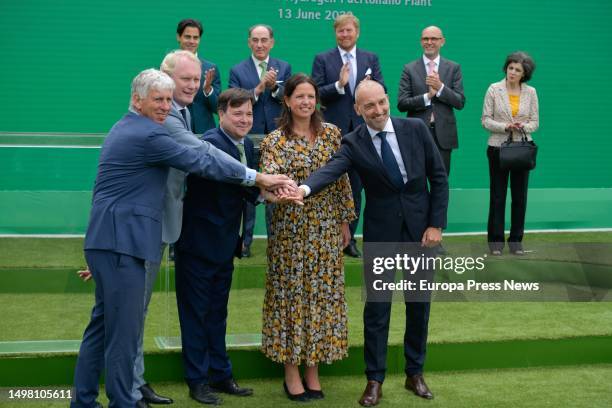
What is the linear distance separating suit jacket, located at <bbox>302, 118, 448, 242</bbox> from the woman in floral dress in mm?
120

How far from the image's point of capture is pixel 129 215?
3898 mm

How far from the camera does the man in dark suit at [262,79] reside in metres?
6.39

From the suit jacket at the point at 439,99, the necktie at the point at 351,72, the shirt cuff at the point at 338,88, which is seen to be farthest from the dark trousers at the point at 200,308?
the suit jacket at the point at 439,99

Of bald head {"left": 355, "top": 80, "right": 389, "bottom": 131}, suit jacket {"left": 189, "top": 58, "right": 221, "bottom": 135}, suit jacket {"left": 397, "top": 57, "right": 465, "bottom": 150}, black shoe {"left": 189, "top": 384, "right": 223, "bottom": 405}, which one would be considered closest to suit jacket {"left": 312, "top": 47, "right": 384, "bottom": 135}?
suit jacket {"left": 397, "top": 57, "right": 465, "bottom": 150}

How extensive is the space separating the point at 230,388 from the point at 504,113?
3.32 m

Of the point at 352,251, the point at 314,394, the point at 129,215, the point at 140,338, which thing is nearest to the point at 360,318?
the point at 352,251

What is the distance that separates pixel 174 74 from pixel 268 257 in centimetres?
99

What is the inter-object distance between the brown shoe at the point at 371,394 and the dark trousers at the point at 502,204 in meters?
2.24

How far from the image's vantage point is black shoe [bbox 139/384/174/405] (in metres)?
4.56

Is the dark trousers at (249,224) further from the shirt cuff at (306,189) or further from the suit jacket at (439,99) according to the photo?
the suit jacket at (439,99)

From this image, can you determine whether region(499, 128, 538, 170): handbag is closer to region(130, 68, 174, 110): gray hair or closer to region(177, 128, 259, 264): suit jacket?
region(177, 128, 259, 264): suit jacket

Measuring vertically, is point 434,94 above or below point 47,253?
above

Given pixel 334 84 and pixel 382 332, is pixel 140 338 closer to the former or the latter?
pixel 382 332

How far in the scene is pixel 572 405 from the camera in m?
4.62
